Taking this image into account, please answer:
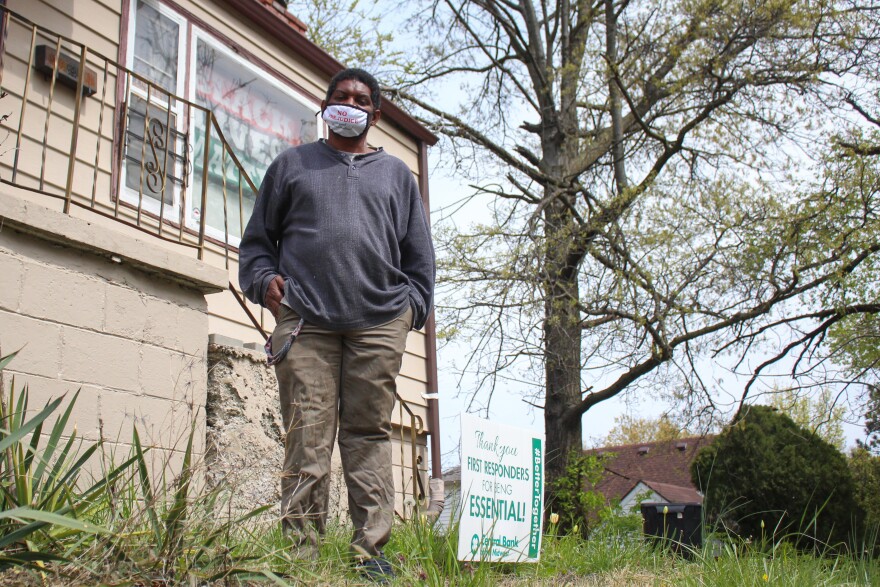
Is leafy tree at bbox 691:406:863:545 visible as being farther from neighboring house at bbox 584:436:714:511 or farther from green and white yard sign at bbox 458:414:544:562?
neighboring house at bbox 584:436:714:511

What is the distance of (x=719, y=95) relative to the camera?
37.2 ft

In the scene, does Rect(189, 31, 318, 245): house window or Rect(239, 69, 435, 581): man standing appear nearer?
Rect(239, 69, 435, 581): man standing

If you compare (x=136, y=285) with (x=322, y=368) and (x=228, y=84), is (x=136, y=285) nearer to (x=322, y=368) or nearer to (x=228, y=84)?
(x=322, y=368)

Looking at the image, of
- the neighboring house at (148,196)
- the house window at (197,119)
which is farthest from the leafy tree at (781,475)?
the house window at (197,119)

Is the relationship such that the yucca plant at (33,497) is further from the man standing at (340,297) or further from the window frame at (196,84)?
the window frame at (196,84)

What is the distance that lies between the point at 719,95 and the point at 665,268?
7.68 feet

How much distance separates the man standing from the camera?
3.15 metres

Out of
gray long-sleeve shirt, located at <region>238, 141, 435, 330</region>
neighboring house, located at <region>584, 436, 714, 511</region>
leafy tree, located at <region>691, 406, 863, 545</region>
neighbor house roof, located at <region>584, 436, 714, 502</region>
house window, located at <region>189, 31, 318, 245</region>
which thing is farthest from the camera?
neighbor house roof, located at <region>584, 436, 714, 502</region>

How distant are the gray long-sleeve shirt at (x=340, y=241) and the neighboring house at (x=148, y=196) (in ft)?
1.93

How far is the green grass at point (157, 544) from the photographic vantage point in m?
2.21

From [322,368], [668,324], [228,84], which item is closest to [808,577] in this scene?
[322,368]

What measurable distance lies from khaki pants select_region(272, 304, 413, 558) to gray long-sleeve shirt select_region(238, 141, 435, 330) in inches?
3.2

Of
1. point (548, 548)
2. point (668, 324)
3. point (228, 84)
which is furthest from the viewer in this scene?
point (668, 324)

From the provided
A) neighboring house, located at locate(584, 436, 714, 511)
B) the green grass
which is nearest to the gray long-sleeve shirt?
the green grass
